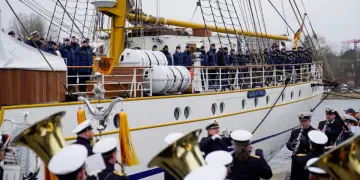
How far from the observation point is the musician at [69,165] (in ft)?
11.2

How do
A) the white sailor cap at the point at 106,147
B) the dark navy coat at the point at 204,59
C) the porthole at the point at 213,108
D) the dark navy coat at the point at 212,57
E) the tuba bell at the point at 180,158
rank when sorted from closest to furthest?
the tuba bell at the point at 180,158 < the white sailor cap at the point at 106,147 < the porthole at the point at 213,108 < the dark navy coat at the point at 204,59 < the dark navy coat at the point at 212,57

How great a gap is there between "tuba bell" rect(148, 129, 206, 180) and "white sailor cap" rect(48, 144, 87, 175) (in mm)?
545

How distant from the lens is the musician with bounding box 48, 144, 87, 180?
343 cm

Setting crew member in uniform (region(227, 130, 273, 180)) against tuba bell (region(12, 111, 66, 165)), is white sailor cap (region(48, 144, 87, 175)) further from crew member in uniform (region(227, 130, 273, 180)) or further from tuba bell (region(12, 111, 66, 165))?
crew member in uniform (region(227, 130, 273, 180))

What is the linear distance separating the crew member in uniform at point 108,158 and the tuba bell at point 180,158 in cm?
119

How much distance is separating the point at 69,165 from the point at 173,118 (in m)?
7.00

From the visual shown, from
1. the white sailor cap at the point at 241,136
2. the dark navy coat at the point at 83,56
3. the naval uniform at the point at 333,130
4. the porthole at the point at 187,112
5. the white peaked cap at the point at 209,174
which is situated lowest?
the naval uniform at the point at 333,130

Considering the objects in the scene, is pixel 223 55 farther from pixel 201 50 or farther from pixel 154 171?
pixel 154 171

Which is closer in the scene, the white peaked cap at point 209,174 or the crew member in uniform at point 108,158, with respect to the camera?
the white peaked cap at point 209,174

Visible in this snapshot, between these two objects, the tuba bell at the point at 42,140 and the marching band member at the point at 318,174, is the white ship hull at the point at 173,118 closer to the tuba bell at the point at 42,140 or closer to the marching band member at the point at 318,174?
the tuba bell at the point at 42,140

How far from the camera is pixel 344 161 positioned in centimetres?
310

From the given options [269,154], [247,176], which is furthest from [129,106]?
[269,154]

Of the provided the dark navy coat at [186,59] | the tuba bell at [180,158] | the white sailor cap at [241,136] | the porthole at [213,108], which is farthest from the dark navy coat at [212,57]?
the tuba bell at [180,158]

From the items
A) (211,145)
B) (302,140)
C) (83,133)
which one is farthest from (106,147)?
(302,140)
